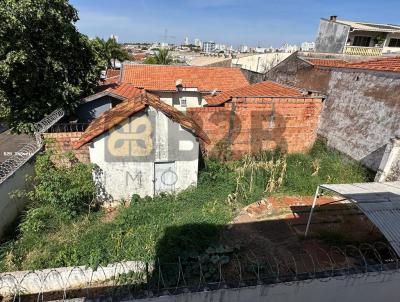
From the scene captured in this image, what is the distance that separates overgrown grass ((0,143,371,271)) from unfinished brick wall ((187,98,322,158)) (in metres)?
1.37

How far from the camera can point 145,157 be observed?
945 centimetres

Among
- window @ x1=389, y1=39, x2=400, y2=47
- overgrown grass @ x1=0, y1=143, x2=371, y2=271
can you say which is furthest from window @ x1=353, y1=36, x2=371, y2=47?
overgrown grass @ x1=0, y1=143, x2=371, y2=271

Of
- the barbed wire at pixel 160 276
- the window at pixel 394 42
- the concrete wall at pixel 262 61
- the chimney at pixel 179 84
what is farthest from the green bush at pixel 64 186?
the window at pixel 394 42

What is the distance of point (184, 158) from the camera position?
32.2 ft

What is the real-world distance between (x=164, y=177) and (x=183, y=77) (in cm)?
1322

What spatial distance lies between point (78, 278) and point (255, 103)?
9254 mm

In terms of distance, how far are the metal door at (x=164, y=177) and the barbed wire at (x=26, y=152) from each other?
4.11 metres

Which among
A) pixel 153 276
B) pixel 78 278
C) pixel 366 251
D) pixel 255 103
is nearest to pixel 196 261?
pixel 153 276

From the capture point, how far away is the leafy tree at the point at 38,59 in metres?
9.72

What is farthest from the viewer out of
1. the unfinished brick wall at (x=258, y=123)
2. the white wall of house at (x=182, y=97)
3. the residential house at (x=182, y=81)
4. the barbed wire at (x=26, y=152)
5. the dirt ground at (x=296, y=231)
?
the white wall of house at (x=182, y=97)

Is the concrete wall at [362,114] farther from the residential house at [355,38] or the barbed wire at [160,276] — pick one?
the residential house at [355,38]

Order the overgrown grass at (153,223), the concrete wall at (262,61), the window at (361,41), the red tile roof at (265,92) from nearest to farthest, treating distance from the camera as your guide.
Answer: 1. the overgrown grass at (153,223)
2. the red tile roof at (265,92)
3. the window at (361,41)
4. the concrete wall at (262,61)

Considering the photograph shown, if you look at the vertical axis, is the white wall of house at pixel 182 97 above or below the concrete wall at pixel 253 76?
below

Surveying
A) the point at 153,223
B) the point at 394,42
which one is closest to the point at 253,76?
the point at 153,223
